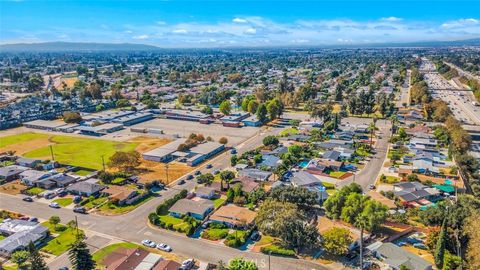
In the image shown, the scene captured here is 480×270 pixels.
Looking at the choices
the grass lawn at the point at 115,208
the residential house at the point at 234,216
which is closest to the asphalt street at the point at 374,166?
the residential house at the point at 234,216

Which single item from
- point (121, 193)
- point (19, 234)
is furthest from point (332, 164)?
point (19, 234)

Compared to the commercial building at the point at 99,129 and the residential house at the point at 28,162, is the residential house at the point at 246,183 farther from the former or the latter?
the commercial building at the point at 99,129

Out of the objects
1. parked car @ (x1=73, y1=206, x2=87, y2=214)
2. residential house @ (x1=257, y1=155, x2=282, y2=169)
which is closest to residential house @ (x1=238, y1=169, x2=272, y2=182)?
residential house @ (x1=257, y1=155, x2=282, y2=169)

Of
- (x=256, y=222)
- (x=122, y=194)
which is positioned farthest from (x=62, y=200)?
(x=256, y=222)

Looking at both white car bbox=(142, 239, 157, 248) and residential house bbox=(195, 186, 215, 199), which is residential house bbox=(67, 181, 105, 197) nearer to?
residential house bbox=(195, 186, 215, 199)

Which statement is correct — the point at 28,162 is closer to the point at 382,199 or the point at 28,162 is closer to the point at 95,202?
the point at 95,202

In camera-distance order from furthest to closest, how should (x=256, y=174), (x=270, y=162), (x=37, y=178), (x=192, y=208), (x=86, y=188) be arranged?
(x=270, y=162)
(x=256, y=174)
(x=37, y=178)
(x=86, y=188)
(x=192, y=208)
